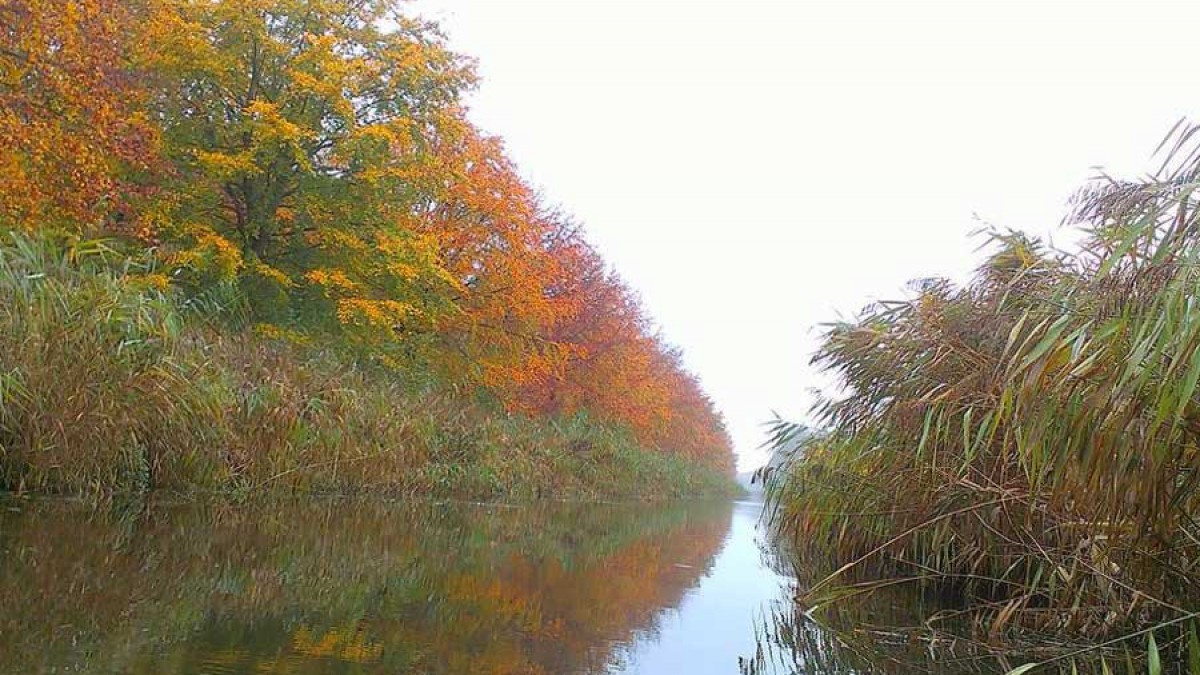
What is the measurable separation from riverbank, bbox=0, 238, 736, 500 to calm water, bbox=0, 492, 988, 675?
2.14 ft

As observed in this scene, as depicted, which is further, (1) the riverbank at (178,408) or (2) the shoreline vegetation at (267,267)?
(2) the shoreline vegetation at (267,267)

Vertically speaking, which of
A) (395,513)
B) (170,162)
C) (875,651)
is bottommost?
(875,651)

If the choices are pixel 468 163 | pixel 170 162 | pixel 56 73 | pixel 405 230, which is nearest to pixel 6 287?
pixel 56 73

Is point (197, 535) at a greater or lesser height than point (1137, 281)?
lesser

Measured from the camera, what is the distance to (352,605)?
147 inches

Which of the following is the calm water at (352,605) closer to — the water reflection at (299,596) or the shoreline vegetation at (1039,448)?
the water reflection at (299,596)

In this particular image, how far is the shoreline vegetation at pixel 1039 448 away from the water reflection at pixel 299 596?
1.35 meters

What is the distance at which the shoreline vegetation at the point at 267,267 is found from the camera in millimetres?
6805

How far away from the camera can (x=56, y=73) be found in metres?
10.9

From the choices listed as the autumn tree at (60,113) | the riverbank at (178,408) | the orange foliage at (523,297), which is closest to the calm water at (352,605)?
the riverbank at (178,408)

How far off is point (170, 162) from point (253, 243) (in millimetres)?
1824

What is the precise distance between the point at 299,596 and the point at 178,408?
12.9 ft

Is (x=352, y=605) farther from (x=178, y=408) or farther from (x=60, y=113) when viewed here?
(x=60, y=113)

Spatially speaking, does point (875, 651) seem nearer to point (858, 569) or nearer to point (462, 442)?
point (858, 569)
